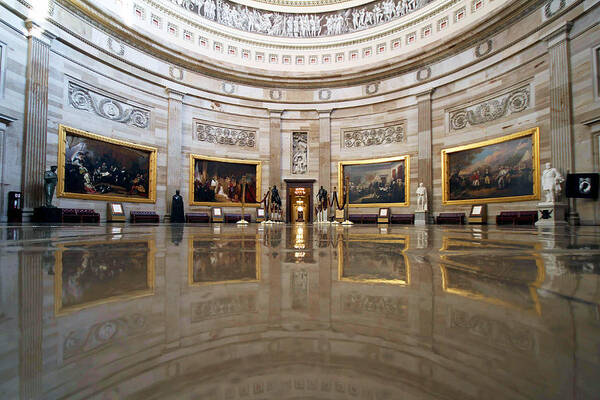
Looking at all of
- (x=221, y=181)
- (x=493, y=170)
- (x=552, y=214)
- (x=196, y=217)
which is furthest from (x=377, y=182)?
(x=196, y=217)

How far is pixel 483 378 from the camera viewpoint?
0.39 metres

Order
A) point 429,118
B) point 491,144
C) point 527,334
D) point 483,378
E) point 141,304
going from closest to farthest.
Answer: point 483,378 → point 527,334 → point 141,304 → point 491,144 → point 429,118

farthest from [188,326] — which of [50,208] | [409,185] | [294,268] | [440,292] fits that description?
[409,185]

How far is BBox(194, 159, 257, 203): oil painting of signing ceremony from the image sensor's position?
57.0ft

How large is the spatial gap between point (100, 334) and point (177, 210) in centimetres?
1611

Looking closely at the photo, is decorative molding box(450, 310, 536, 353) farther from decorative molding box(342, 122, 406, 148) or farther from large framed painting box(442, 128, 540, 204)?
decorative molding box(342, 122, 406, 148)

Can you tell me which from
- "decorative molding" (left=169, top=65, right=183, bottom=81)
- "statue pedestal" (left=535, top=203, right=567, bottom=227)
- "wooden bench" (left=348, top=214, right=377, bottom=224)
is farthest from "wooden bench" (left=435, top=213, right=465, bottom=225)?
"decorative molding" (left=169, top=65, right=183, bottom=81)

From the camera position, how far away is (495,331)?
562 millimetres

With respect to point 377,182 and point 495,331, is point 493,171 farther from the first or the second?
point 495,331

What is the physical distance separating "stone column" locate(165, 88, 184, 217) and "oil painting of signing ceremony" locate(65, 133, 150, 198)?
3.47 ft

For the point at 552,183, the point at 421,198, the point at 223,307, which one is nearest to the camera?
the point at 223,307

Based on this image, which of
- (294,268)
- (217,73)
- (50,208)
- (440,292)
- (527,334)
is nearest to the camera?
(527,334)

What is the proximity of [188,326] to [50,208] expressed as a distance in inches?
526

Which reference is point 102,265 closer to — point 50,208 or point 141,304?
point 141,304
